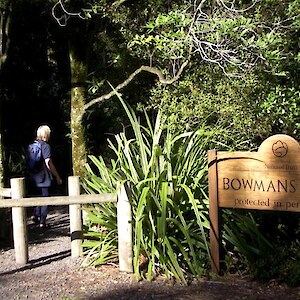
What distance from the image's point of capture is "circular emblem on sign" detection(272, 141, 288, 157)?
5664mm

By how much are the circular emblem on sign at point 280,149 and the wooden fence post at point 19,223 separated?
A: 284 centimetres

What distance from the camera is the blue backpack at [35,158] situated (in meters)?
8.99

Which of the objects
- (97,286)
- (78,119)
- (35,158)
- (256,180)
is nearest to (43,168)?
(35,158)

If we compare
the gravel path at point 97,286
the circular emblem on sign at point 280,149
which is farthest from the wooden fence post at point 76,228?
the circular emblem on sign at point 280,149

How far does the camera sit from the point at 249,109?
25.2 feet

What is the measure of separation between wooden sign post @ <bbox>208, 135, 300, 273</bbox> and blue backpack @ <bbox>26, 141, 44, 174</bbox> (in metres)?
3.83

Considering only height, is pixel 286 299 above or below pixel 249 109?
below

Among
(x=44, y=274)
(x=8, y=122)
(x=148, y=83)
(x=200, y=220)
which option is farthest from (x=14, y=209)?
(x=8, y=122)

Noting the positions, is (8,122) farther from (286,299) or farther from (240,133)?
(286,299)

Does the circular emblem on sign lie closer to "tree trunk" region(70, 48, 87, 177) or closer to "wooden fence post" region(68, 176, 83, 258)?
"wooden fence post" region(68, 176, 83, 258)

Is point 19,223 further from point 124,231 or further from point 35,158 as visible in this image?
point 35,158

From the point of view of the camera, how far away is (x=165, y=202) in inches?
236

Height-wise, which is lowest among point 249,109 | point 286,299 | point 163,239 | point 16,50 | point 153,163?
point 286,299

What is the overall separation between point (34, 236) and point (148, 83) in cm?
364
